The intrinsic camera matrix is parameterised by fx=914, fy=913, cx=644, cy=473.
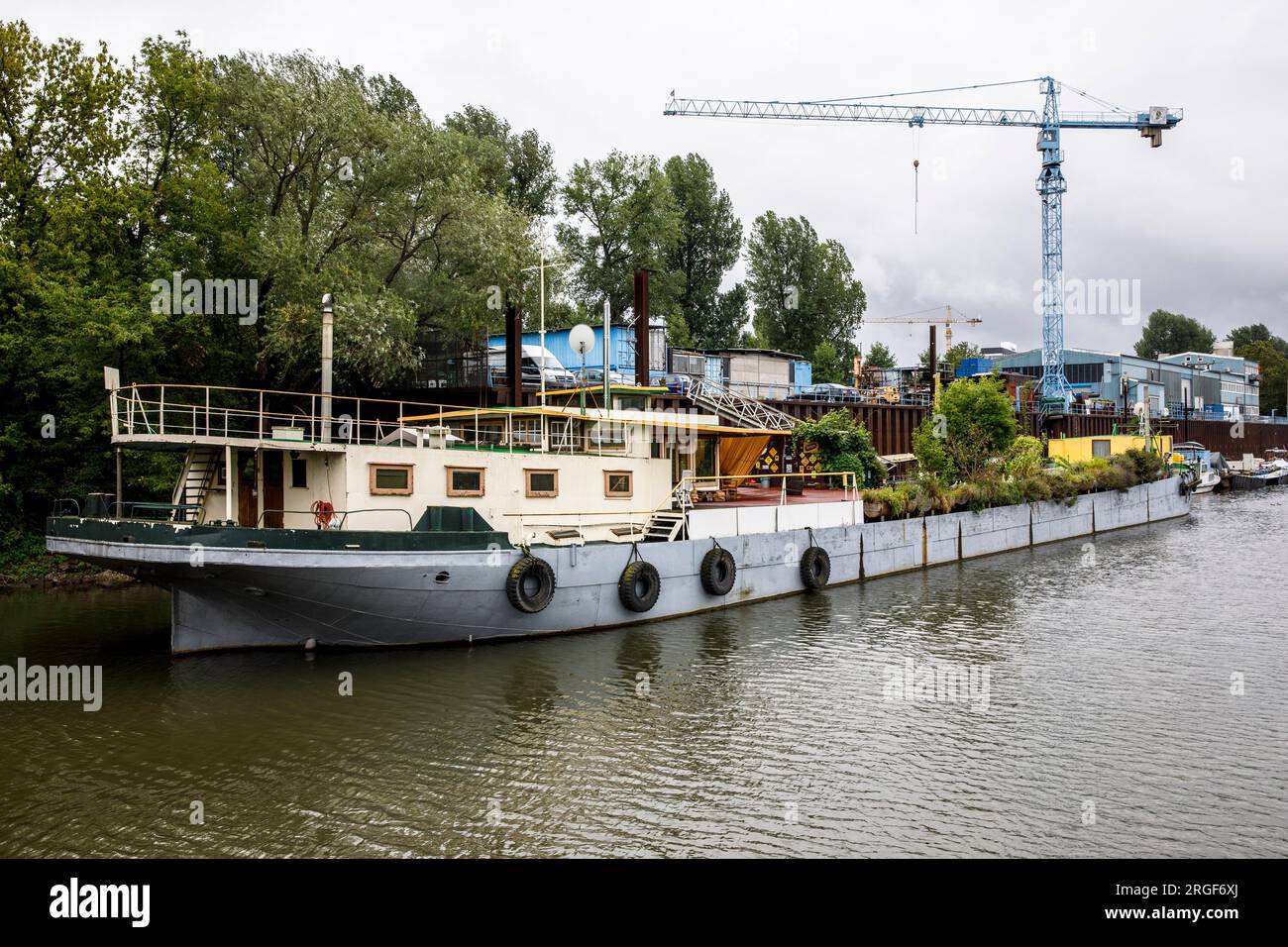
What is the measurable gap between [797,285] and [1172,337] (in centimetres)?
10351

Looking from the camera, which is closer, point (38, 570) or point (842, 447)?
point (38, 570)

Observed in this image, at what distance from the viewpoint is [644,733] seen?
14.2m

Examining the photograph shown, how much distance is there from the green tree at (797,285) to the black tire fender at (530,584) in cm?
5742

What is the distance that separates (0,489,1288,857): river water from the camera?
1084 cm

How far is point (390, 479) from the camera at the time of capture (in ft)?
63.4

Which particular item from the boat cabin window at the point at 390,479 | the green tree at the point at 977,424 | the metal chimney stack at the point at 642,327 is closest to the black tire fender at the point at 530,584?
the boat cabin window at the point at 390,479

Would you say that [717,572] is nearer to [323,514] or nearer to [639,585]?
[639,585]

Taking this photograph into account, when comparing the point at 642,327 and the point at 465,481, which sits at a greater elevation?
the point at 642,327

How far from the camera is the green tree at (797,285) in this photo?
74.1 meters

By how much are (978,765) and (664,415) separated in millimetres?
13997

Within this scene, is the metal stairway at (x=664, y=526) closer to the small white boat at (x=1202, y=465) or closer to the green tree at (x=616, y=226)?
the green tree at (x=616, y=226)

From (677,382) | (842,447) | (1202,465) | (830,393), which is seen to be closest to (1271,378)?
(1202,465)

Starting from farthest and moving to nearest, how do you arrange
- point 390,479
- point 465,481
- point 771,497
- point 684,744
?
point 771,497 → point 465,481 → point 390,479 → point 684,744
